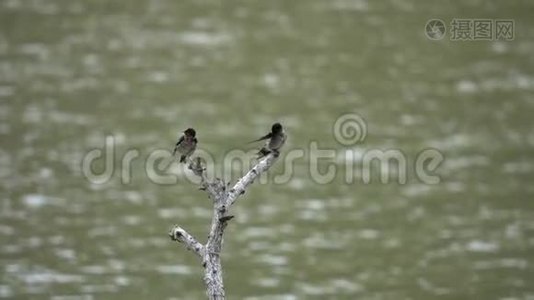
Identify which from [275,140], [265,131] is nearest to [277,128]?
[275,140]

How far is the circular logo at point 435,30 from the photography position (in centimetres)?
1603

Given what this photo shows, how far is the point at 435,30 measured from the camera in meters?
16.1

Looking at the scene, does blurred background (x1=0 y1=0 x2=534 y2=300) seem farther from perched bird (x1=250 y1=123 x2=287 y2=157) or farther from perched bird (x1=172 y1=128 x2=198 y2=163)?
perched bird (x1=172 y1=128 x2=198 y2=163)

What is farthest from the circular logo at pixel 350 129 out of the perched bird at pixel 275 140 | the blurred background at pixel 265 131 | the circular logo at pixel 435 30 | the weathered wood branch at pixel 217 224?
the perched bird at pixel 275 140

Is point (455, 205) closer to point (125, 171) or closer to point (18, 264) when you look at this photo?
point (125, 171)

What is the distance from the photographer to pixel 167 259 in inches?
436

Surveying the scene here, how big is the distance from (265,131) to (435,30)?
12.4 ft

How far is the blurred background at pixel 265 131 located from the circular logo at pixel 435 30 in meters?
0.11

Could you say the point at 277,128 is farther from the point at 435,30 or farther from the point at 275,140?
the point at 435,30

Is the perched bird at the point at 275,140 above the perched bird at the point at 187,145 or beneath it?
above

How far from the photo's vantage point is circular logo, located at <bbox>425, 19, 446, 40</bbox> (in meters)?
16.0

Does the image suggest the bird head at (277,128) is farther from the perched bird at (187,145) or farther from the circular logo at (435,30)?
the circular logo at (435,30)

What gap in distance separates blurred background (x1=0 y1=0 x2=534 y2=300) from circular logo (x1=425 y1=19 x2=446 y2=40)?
4.3 inches

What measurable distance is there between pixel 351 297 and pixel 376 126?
3.64m
